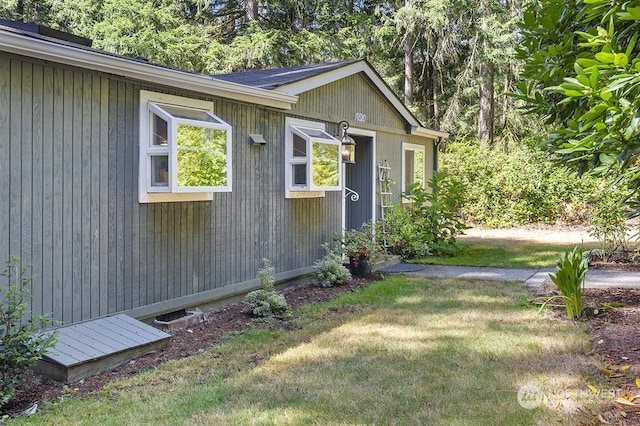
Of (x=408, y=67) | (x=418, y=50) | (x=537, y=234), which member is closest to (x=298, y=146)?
(x=537, y=234)

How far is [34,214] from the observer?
4.14 meters

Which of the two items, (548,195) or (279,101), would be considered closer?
(279,101)

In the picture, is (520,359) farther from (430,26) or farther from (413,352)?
(430,26)

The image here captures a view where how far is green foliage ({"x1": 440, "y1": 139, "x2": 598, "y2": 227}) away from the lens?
48.9 feet

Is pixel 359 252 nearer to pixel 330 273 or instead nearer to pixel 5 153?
pixel 330 273

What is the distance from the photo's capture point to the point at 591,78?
246 cm

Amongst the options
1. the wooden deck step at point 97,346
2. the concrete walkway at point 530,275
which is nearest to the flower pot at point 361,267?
the concrete walkway at point 530,275

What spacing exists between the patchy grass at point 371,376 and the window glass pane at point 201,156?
4.86ft

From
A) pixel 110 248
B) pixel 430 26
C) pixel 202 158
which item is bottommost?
pixel 110 248

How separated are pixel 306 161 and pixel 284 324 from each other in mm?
2362

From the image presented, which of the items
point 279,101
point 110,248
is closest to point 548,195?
point 279,101

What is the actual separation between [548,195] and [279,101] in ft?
35.1

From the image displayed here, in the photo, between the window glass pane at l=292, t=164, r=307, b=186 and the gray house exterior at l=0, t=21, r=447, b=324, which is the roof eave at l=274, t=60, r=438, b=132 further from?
the window glass pane at l=292, t=164, r=307, b=186

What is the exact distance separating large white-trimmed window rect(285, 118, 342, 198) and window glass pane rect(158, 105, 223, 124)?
1667 mm
